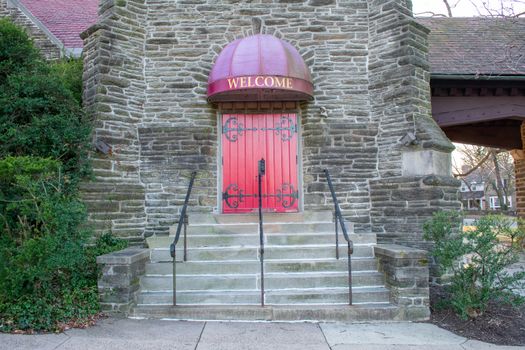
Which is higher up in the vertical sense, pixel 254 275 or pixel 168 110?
pixel 168 110

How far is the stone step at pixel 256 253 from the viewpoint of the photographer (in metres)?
6.22

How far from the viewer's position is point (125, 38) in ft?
25.4

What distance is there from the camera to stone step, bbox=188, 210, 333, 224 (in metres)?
7.23

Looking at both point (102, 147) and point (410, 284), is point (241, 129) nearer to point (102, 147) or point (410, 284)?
point (102, 147)

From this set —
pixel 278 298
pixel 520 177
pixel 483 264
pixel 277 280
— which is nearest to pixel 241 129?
pixel 277 280

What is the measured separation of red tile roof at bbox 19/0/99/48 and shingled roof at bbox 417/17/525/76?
8846 millimetres

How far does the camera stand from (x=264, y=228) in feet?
22.7

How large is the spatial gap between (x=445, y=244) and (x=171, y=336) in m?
3.60

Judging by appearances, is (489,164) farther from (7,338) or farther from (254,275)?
(7,338)

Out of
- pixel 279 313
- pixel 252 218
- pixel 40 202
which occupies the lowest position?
pixel 279 313

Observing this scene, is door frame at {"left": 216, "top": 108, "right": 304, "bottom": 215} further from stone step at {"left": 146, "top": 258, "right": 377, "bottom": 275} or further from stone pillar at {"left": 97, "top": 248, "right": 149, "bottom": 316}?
stone pillar at {"left": 97, "top": 248, "right": 149, "bottom": 316}

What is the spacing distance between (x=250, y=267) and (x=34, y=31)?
357 inches

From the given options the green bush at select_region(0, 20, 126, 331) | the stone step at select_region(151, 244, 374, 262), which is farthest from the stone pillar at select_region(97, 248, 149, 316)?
the stone step at select_region(151, 244, 374, 262)

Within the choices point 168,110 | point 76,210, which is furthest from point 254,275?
point 168,110
